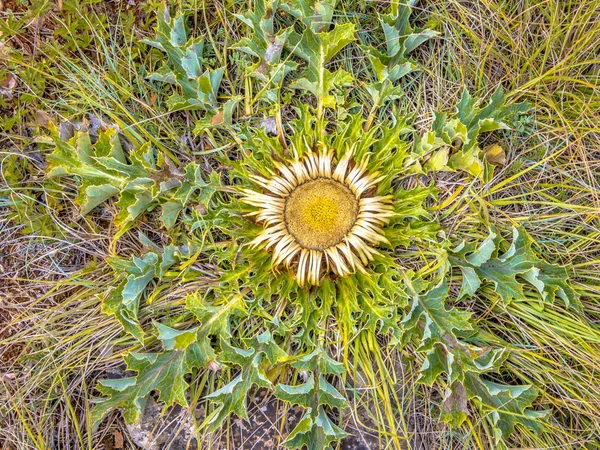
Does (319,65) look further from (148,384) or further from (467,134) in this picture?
(148,384)

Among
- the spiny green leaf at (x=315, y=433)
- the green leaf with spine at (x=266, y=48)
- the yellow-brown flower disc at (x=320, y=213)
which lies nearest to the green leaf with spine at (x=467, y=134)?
the yellow-brown flower disc at (x=320, y=213)

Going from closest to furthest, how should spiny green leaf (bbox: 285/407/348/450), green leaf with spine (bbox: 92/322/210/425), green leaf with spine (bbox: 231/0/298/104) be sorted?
spiny green leaf (bbox: 285/407/348/450)
green leaf with spine (bbox: 92/322/210/425)
green leaf with spine (bbox: 231/0/298/104)

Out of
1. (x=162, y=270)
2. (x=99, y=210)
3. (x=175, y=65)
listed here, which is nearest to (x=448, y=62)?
(x=175, y=65)

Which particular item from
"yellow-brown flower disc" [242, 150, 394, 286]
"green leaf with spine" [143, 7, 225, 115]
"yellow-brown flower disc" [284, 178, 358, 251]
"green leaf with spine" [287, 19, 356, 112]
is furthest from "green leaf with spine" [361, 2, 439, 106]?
"green leaf with spine" [143, 7, 225, 115]

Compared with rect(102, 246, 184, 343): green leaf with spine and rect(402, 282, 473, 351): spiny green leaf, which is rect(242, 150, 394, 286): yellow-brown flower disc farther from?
rect(102, 246, 184, 343): green leaf with spine

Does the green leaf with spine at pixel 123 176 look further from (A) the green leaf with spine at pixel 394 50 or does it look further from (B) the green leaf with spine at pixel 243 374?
(A) the green leaf with spine at pixel 394 50

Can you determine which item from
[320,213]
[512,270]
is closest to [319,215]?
[320,213]
